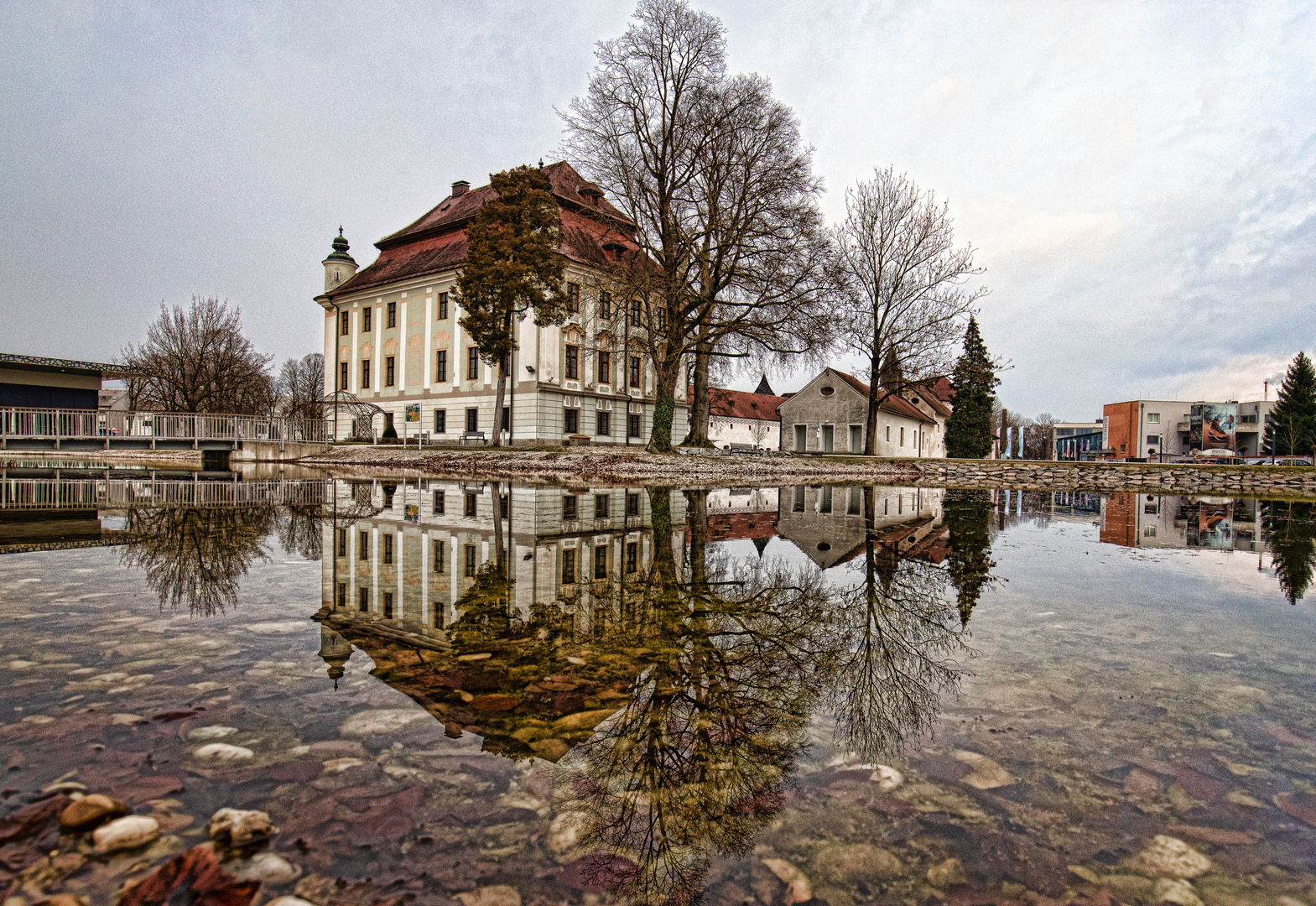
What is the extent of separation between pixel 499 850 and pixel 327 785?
0.61 meters

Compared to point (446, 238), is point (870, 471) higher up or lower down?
lower down

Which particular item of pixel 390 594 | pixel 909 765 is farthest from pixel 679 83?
pixel 909 765

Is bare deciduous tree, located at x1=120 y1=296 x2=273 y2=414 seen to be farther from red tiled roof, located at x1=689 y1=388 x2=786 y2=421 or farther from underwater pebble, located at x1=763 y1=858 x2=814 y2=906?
underwater pebble, located at x1=763 y1=858 x2=814 y2=906

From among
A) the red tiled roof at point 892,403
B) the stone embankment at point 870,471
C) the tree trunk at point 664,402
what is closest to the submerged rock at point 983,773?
the stone embankment at point 870,471

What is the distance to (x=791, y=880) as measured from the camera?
143 cm

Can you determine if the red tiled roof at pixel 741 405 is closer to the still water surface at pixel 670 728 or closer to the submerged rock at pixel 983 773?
the still water surface at pixel 670 728

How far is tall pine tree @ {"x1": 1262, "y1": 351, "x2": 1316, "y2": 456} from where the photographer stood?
52812 mm

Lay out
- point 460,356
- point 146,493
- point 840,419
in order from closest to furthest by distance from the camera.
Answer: point 146,493, point 460,356, point 840,419

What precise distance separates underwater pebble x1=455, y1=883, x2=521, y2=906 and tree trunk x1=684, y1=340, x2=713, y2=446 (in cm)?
2432

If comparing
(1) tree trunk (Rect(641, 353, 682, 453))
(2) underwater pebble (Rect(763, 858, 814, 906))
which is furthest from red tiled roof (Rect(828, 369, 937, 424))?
(2) underwater pebble (Rect(763, 858, 814, 906))

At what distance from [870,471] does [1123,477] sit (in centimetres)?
841

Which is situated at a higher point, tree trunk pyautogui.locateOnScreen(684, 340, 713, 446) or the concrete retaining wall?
tree trunk pyautogui.locateOnScreen(684, 340, 713, 446)

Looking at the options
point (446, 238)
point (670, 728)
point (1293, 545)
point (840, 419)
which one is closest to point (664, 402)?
point (1293, 545)

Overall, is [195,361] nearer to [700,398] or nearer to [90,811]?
[700,398]
